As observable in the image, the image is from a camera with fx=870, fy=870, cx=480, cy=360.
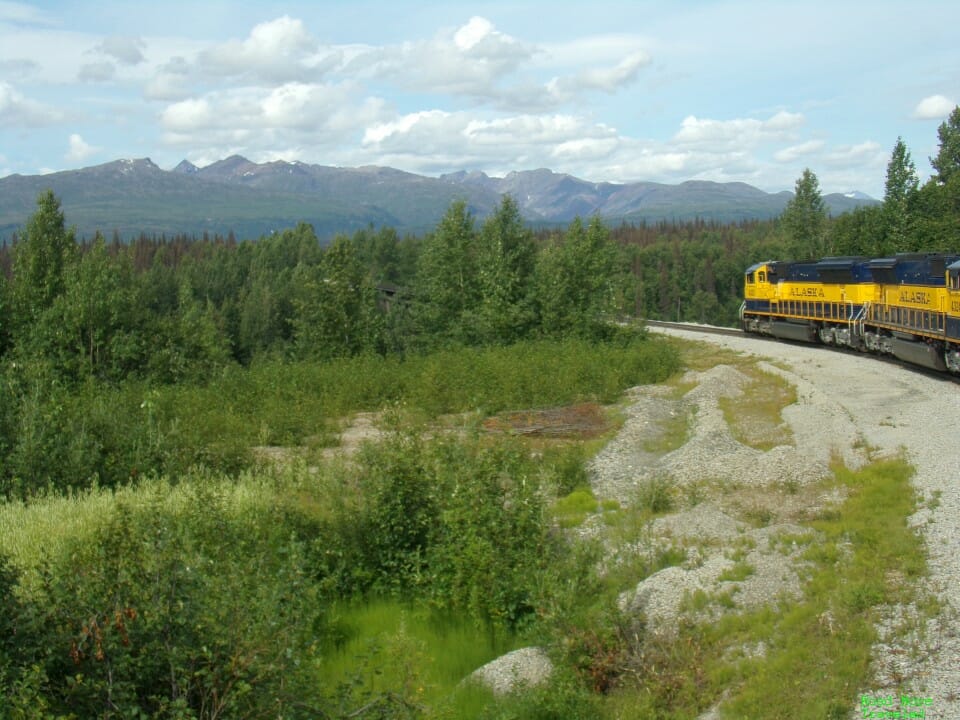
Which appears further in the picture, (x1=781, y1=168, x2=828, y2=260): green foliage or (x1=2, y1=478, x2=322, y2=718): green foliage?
(x1=781, y1=168, x2=828, y2=260): green foliage

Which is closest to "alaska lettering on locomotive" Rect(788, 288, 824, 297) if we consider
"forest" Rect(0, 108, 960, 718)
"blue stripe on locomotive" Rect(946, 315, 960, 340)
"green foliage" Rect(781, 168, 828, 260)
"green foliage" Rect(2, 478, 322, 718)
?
"forest" Rect(0, 108, 960, 718)

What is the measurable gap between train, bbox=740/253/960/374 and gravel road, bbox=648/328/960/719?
1.04 meters

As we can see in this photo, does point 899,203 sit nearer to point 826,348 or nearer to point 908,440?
point 826,348

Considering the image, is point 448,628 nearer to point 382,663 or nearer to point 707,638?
point 382,663

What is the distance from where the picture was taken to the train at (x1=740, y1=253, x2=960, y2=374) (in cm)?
2669

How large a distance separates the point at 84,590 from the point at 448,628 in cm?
630

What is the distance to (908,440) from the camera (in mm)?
18359

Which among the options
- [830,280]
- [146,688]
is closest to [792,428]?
[146,688]

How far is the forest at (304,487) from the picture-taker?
7035mm

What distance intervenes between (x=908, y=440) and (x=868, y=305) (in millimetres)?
18586

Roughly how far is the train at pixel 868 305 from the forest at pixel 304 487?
25.5ft

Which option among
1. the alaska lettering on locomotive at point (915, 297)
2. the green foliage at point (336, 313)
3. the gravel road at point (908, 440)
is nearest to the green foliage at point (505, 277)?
the green foliage at point (336, 313)

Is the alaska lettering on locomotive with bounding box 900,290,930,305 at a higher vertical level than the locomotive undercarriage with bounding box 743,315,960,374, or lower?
higher

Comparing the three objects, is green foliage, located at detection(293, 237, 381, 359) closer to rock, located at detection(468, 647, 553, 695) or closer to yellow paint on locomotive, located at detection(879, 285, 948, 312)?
yellow paint on locomotive, located at detection(879, 285, 948, 312)
